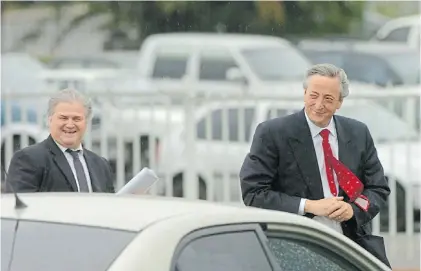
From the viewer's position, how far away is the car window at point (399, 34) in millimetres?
20500

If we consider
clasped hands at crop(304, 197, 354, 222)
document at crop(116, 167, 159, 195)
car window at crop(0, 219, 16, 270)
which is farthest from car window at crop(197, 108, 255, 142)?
car window at crop(0, 219, 16, 270)

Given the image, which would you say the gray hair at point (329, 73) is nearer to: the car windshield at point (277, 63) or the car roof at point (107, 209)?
the car roof at point (107, 209)

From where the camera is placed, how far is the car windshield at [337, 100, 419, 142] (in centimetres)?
934

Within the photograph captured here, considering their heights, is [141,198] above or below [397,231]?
above

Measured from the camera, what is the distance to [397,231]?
9633 mm

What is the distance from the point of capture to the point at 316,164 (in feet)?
17.9

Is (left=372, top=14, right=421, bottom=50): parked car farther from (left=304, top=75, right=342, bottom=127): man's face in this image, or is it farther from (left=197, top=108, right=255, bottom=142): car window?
(left=304, top=75, right=342, bottom=127): man's face

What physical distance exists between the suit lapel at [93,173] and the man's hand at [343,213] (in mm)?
1051

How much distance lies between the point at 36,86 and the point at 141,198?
14.2 m

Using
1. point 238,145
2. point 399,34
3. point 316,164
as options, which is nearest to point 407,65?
point 399,34

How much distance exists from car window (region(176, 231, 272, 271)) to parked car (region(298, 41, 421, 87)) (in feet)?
43.1

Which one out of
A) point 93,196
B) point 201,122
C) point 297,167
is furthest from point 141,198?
point 201,122

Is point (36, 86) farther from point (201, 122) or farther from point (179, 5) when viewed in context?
point (201, 122)

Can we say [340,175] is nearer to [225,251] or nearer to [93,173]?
[93,173]
